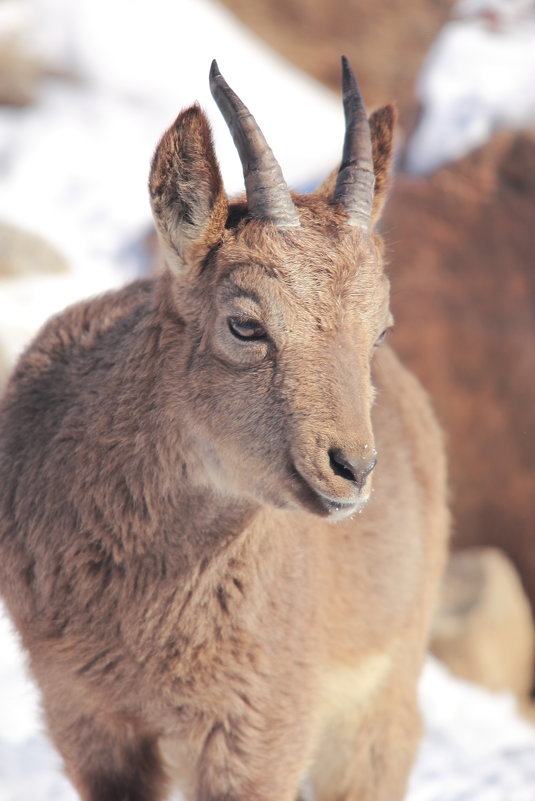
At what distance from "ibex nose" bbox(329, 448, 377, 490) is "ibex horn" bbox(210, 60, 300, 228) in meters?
0.82

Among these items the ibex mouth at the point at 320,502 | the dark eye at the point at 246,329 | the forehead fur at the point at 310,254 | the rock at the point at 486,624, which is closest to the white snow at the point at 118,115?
the rock at the point at 486,624

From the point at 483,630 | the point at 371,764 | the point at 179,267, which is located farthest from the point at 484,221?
the point at 179,267

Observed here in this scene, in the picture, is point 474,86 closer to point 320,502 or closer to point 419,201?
point 419,201

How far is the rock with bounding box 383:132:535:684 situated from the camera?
925 cm

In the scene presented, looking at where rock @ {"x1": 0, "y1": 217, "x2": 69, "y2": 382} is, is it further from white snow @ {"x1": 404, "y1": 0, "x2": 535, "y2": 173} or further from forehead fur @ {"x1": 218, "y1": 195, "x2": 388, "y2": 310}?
forehead fur @ {"x1": 218, "y1": 195, "x2": 388, "y2": 310}

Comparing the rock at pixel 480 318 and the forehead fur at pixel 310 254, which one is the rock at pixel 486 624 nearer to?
the rock at pixel 480 318

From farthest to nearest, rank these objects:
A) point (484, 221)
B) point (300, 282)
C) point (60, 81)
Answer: point (60, 81), point (484, 221), point (300, 282)

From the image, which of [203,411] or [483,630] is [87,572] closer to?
[203,411]

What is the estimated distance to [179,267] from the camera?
3760 mm

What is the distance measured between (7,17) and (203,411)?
34.7ft

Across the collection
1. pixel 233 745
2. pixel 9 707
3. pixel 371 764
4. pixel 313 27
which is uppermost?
pixel 313 27

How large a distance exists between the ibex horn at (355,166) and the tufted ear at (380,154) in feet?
0.79

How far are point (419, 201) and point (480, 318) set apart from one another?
3.68 ft

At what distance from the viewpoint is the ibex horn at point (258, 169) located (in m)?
3.62
